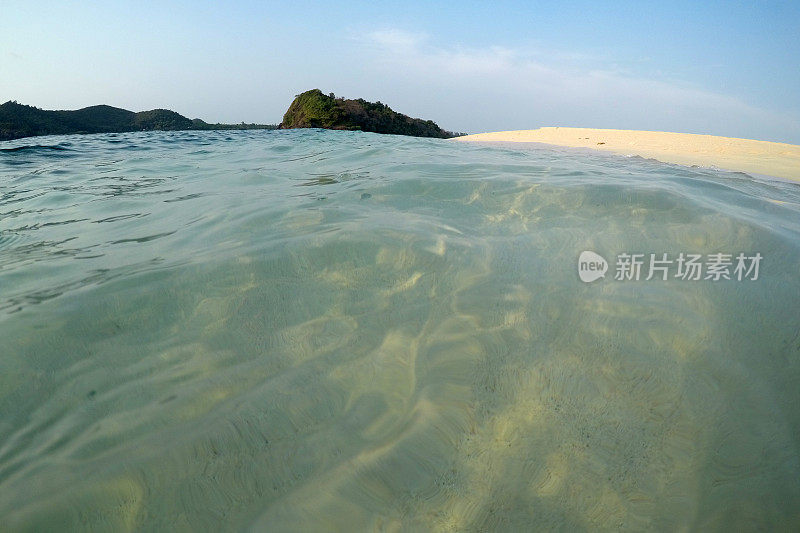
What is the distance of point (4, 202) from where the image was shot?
12.2 ft

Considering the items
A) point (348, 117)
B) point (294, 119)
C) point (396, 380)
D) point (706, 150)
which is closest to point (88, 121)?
point (294, 119)

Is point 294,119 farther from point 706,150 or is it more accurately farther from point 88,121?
point 706,150

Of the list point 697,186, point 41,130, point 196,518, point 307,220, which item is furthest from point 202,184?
point 41,130

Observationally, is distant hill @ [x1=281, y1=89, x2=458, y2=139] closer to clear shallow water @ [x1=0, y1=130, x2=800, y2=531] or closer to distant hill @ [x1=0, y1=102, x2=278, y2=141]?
distant hill @ [x1=0, y1=102, x2=278, y2=141]

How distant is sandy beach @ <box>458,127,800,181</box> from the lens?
6.00 metres

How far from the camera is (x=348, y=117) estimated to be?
1548 cm

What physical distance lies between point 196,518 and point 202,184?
13.5 feet

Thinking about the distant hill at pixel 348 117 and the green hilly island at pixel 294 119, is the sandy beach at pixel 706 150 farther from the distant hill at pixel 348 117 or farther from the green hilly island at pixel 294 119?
the green hilly island at pixel 294 119

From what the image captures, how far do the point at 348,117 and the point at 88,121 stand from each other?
10.9m

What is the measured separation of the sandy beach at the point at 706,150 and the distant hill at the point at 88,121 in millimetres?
16471

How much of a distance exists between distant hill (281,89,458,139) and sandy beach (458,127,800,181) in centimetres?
811

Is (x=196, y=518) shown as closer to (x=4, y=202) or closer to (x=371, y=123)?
(x=4, y=202)

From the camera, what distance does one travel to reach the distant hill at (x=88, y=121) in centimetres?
1195

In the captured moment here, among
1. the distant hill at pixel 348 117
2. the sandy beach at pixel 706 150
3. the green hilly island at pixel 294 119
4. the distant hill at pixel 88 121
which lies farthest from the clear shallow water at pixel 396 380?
the distant hill at pixel 88 121
